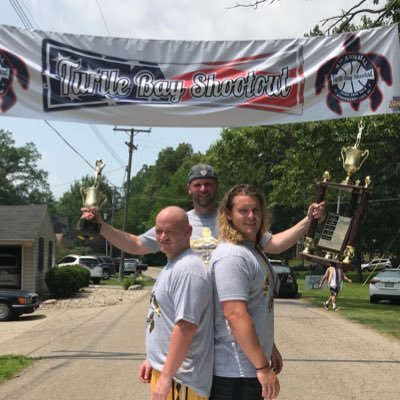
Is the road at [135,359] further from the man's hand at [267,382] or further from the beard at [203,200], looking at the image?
the man's hand at [267,382]

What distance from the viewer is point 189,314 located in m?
2.74

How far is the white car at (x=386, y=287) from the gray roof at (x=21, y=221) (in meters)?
12.6

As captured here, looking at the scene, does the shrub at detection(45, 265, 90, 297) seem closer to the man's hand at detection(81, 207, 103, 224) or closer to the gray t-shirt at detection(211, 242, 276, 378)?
the man's hand at detection(81, 207, 103, 224)

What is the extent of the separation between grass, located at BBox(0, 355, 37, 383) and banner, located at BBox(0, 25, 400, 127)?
3449 mm

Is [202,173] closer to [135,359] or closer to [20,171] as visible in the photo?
[135,359]

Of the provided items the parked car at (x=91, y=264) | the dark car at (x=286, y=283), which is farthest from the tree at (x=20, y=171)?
the dark car at (x=286, y=283)

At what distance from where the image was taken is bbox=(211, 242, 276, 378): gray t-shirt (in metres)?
2.77

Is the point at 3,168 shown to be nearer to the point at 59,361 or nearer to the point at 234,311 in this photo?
the point at 59,361

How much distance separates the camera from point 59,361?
26.7 feet

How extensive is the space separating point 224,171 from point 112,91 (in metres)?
17.5

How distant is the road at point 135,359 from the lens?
6375 mm

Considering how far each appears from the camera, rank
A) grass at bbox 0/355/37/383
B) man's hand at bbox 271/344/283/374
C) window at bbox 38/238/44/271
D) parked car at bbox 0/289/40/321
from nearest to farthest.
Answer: man's hand at bbox 271/344/283/374
grass at bbox 0/355/37/383
parked car at bbox 0/289/40/321
window at bbox 38/238/44/271

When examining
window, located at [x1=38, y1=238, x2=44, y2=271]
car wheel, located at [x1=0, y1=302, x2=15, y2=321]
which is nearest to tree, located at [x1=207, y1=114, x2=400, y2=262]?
window, located at [x1=38, y1=238, x2=44, y2=271]

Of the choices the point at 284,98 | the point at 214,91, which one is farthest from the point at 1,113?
the point at 284,98
